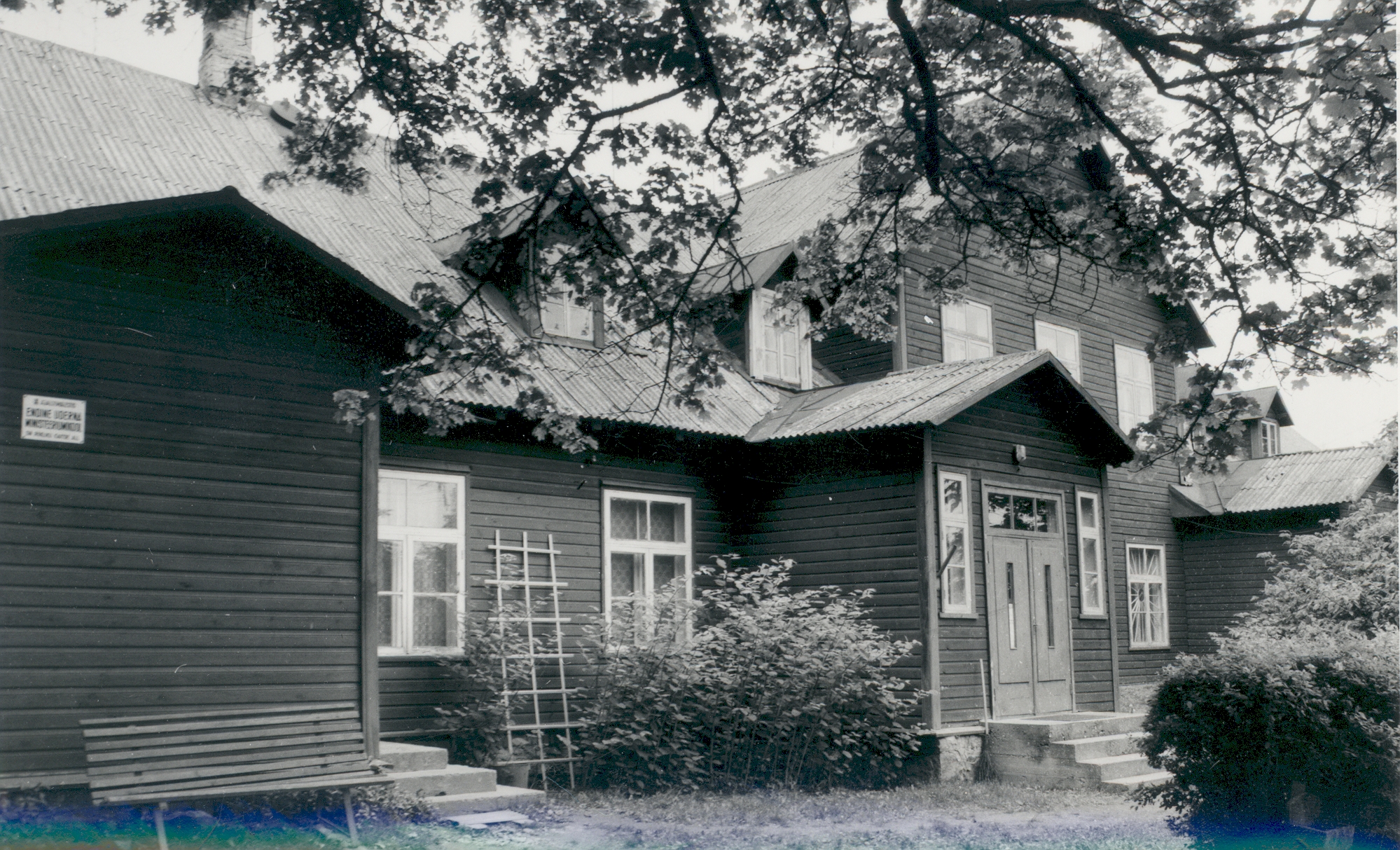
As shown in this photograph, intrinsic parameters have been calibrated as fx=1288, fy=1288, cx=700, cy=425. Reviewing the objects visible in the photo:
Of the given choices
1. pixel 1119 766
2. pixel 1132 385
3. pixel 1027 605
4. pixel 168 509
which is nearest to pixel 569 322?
pixel 1027 605

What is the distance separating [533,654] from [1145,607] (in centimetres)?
1230

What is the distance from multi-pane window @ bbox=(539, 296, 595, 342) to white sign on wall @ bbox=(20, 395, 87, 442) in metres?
6.71

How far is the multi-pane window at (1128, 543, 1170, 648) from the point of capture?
2044 centimetres

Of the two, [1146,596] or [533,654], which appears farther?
[1146,596]

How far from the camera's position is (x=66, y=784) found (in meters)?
7.68

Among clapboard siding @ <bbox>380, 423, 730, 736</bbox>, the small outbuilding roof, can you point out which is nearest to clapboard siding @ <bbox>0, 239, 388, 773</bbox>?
clapboard siding @ <bbox>380, 423, 730, 736</bbox>

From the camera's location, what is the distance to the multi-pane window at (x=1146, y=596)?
20438mm

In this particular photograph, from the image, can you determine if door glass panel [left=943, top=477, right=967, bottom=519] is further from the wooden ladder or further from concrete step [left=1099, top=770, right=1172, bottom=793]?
the wooden ladder

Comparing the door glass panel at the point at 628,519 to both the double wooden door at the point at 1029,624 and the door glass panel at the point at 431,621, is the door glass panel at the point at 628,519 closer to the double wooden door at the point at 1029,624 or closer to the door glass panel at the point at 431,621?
the door glass panel at the point at 431,621

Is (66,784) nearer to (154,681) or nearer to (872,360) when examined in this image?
(154,681)

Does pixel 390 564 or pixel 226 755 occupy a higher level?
pixel 390 564

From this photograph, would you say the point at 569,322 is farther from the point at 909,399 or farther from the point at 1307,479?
the point at 1307,479

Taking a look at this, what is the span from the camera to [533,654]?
1213 centimetres

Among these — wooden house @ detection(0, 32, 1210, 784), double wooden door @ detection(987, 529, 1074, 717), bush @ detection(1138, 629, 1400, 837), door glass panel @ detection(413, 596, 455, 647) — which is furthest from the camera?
double wooden door @ detection(987, 529, 1074, 717)
